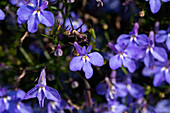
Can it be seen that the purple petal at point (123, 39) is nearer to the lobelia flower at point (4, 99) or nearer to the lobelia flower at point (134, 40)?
the lobelia flower at point (134, 40)

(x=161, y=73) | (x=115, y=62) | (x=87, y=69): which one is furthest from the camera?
(x=161, y=73)

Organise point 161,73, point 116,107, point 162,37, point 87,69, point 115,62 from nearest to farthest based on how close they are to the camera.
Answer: point 87,69, point 115,62, point 162,37, point 161,73, point 116,107

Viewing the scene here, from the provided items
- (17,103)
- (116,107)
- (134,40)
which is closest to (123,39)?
(134,40)

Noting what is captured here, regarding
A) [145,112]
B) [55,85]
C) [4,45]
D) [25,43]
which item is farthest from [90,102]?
[4,45]

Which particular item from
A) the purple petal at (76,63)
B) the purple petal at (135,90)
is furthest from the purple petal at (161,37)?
the purple petal at (76,63)

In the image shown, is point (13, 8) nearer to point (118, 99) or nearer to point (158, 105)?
point (118, 99)

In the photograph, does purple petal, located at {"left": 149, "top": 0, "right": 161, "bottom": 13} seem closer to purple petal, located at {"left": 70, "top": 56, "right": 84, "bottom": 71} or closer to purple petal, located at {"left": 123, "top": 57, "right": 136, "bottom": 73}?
purple petal, located at {"left": 123, "top": 57, "right": 136, "bottom": 73}

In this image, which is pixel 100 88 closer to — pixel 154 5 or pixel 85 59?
pixel 85 59
